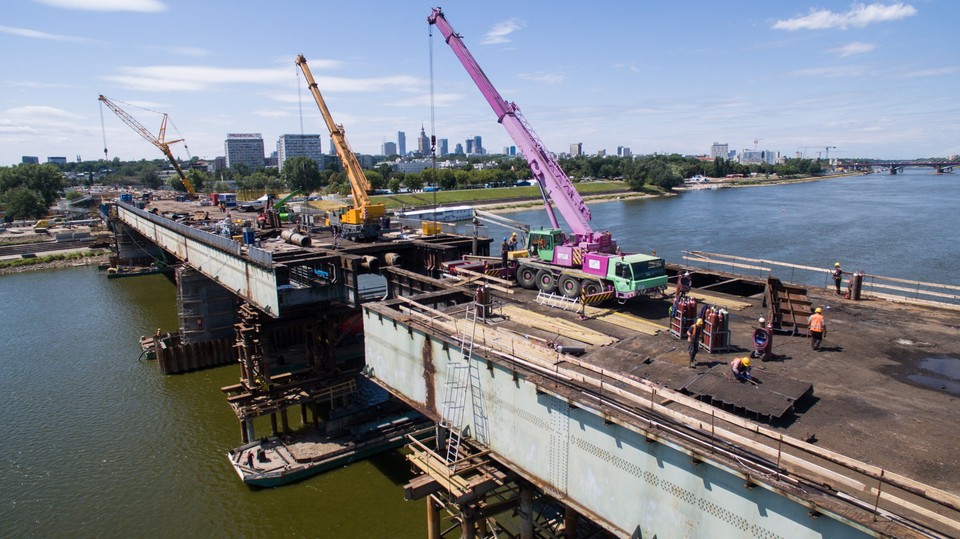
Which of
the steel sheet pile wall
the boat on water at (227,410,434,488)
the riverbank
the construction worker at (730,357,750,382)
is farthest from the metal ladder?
the riverbank

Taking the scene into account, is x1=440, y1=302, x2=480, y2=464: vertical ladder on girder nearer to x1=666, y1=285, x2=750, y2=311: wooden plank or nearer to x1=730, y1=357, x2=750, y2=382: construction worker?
x1=730, y1=357, x2=750, y2=382: construction worker

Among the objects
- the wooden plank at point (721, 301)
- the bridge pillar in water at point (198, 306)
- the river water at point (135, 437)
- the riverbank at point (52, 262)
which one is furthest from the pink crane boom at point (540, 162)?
the riverbank at point (52, 262)

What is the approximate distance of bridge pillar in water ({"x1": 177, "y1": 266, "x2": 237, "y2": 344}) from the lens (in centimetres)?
4025

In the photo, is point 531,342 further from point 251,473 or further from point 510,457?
point 251,473

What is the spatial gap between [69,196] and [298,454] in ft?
550

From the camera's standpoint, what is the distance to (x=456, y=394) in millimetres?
16688

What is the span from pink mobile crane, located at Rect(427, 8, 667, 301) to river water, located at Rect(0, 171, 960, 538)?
11.3m

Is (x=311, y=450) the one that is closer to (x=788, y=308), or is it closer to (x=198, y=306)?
(x=198, y=306)

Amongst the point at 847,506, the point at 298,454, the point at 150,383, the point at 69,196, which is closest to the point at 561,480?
the point at 847,506

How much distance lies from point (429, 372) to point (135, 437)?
2112 cm

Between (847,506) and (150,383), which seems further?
(150,383)

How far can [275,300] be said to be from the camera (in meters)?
26.0

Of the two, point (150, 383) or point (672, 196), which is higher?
point (672, 196)

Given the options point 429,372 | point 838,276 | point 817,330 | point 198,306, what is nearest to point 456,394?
point 429,372
